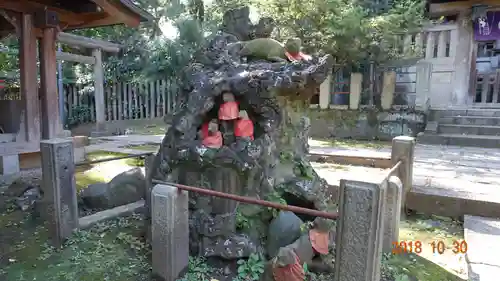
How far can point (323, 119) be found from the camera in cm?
1206

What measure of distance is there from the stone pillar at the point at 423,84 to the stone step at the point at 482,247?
22.2 feet

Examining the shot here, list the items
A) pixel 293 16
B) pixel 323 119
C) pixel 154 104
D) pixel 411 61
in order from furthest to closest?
pixel 154 104, pixel 323 119, pixel 411 61, pixel 293 16

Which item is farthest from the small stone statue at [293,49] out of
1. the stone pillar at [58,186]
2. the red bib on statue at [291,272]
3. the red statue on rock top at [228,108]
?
the stone pillar at [58,186]

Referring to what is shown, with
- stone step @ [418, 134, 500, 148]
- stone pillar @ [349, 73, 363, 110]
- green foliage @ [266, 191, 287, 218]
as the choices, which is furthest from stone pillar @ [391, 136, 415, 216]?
stone pillar @ [349, 73, 363, 110]

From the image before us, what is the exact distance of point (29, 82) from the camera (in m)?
6.83

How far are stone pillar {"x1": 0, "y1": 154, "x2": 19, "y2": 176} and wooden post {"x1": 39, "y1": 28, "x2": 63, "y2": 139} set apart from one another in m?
0.75

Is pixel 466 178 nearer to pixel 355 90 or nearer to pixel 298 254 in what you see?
pixel 298 254

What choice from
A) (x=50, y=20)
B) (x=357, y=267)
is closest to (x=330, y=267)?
(x=357, y=267)

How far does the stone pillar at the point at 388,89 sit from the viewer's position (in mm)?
10812

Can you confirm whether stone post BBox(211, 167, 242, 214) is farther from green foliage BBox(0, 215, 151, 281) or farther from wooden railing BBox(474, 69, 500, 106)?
wooden railing BBox(474, 69, 500, 106)

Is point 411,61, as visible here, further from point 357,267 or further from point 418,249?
point 357,267

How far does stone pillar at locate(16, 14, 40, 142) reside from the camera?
22.0 ft

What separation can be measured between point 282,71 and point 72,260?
2.94 m

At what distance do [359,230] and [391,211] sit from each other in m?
1.50
